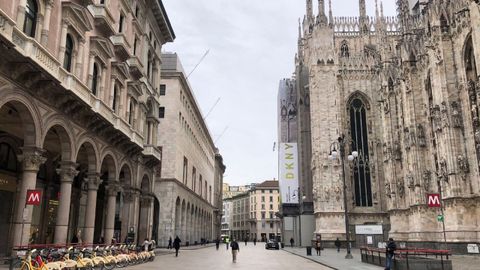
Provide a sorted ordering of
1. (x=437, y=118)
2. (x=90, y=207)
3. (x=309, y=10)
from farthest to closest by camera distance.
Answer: (x=309, y=10) → (x=437, y=118) → (x=90, y=207)

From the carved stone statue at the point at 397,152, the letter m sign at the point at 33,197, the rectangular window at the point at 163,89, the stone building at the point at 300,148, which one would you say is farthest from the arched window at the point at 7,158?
the stone building at the point at 300,148

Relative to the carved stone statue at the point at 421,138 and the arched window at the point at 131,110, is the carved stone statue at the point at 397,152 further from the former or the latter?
the arched window at the point at 131,110

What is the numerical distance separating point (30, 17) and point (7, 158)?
10148mm

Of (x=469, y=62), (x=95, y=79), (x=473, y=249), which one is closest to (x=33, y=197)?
(x=95, y=79)

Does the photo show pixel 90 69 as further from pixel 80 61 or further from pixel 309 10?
pixel 309 10

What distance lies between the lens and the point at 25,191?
1855 cm

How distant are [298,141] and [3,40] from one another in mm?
56702

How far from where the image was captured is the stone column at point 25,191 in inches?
713

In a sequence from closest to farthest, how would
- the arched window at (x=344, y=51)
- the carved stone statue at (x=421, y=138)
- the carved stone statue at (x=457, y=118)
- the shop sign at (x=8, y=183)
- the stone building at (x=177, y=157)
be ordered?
the shop sign at (x=8, y=183) < the carved stone statue at (x=457, y=118) < the carved stone statue at (x=421, y=138) < the stone building at (x=177, y=157) < the arched window at (x=344, y=51)

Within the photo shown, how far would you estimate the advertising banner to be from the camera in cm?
6594

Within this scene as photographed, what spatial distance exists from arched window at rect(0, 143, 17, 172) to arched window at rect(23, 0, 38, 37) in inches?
359

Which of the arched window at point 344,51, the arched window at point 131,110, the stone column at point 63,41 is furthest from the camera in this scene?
the arched window at point 344,51

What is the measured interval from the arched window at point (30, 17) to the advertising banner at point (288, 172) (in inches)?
1955

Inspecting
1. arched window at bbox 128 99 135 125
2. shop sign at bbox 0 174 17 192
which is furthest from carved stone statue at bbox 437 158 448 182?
shop sign at bbox 0 174 17 192
